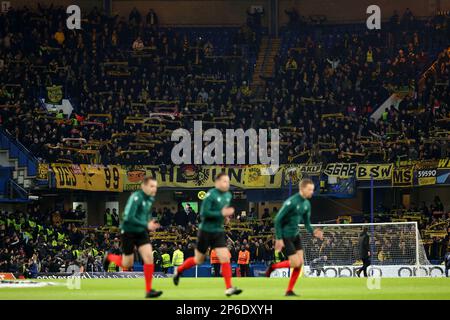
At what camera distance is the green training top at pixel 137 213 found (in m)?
19.9

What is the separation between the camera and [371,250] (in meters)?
37.5

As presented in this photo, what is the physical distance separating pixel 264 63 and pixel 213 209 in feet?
123

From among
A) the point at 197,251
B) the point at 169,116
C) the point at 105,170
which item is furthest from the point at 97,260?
the point at 197,251

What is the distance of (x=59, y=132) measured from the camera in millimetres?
47875

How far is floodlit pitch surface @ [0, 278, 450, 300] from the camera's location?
21797 millimetres

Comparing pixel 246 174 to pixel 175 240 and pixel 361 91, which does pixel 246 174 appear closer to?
pixel 175 240

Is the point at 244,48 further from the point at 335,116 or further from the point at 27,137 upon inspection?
the point at 27,137

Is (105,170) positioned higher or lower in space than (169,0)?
lower

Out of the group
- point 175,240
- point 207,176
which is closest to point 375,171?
point 207,176

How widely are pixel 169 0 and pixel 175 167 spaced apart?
1526 cm

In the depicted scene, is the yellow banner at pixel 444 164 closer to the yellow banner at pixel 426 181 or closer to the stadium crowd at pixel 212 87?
the yellow banner at pixel 426 181

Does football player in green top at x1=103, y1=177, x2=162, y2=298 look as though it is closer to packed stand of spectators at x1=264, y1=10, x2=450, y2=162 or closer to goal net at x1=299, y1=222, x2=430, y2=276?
goal net at x1=299, y1=222, x2=430, y2=276

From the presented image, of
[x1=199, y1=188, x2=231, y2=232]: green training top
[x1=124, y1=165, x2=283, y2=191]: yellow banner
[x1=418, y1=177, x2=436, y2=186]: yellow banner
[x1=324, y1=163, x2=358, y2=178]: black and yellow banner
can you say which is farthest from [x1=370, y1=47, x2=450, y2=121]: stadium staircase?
[x1=199, y1=188, x2=231, y2=232]: green training top

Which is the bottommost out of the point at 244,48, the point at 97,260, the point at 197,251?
the point at 97,260
